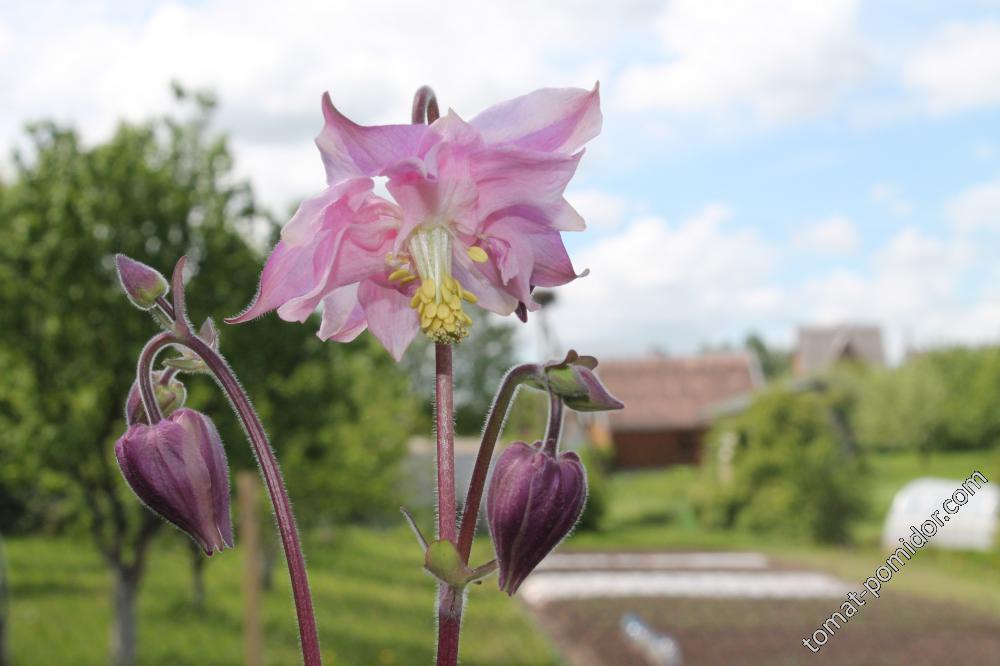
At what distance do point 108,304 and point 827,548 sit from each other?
16982mm

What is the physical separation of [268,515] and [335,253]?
42.1 ft

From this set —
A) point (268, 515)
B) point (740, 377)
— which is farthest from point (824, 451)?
point (740, 377)

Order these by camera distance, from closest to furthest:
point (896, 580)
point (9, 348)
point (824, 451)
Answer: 1. point (9, 348)
2. point (896, 580)
3. point (824, 451)

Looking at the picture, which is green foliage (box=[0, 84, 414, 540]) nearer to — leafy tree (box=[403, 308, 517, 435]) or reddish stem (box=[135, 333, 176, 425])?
reddish stem (box=[135, 333, 176, 425])

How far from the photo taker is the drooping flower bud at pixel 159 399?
1.02 meters

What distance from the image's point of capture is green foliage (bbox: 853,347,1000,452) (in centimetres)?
3844

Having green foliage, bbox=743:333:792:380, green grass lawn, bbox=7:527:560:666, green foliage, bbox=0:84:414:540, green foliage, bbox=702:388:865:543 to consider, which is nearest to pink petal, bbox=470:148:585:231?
green foliage, bbox=0:84:414:540

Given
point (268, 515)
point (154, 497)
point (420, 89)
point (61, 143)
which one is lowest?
point (268, 515)

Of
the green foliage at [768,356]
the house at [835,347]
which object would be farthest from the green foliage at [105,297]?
the green foliage at [768,356]

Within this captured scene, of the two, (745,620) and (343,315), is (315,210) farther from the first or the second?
(745,620)

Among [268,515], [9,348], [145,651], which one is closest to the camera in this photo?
[9,348]

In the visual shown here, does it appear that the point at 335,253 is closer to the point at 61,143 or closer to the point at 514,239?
the point at 514,239

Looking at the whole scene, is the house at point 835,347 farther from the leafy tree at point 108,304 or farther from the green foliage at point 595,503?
the leafy tree at point 108,304

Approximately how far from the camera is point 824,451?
21609mm
